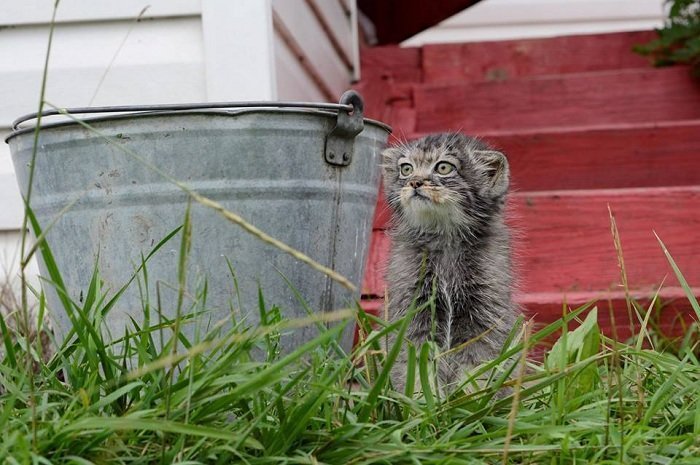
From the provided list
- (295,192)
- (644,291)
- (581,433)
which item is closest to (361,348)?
(581,433)

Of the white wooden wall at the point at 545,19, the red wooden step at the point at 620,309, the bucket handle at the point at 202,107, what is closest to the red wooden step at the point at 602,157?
the red wooden step at the point at 620,309

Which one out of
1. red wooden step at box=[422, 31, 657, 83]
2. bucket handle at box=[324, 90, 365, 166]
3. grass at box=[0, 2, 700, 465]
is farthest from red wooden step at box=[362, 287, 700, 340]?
red wooden step at box=[422, 31, 657, 83]

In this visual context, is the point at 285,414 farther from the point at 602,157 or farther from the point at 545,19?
the point at 545,19

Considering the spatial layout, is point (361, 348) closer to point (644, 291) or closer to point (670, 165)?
point (644, 291)

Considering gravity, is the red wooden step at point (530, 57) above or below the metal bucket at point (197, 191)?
above

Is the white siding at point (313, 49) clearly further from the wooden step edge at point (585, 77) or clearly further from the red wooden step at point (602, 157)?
the red wooden step at point (602, 157)

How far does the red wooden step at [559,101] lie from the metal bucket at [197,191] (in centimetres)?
305

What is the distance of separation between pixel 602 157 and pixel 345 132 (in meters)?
2.52

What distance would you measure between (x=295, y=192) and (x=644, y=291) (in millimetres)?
1887

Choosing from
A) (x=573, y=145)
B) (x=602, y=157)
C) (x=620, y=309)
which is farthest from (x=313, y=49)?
(x=620, y=309)

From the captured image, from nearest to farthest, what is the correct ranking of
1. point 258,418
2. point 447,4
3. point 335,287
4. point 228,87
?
point 258,418 < point 335,287 < point 228,87 < point 447,4

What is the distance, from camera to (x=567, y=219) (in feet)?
14.3

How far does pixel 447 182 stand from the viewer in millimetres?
2982

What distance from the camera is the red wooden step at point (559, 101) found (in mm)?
5898
